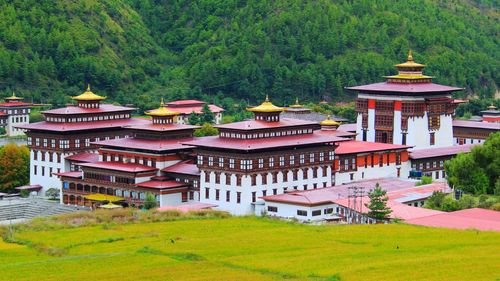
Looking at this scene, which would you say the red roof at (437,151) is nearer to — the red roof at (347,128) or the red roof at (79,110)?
the red roof at (347,128)

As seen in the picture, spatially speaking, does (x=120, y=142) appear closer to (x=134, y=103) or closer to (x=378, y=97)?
(x=378, y=97)

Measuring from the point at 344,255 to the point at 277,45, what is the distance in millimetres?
90389

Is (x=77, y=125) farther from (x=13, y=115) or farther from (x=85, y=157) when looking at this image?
(x=13, y=115)

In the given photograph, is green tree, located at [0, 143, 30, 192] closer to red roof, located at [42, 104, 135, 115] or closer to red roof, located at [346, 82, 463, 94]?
red roof, located at [42, 104, 135, 115]

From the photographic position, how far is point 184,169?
8144 cm

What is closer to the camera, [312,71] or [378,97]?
[378,97]

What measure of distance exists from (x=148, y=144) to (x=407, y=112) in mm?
21971

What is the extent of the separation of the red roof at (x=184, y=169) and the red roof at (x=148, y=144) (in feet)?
4.06

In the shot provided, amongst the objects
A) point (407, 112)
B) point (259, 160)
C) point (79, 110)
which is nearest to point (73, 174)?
point (79, 110)

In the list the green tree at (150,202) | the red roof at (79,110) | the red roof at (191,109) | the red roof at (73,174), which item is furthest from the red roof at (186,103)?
the green tree at (150,202)

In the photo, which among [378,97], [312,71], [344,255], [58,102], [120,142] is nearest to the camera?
[344,255]

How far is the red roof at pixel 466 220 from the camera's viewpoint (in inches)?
2574

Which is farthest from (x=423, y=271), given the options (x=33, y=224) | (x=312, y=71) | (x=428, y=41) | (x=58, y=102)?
(x=428, y=41)

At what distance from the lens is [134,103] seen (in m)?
130
